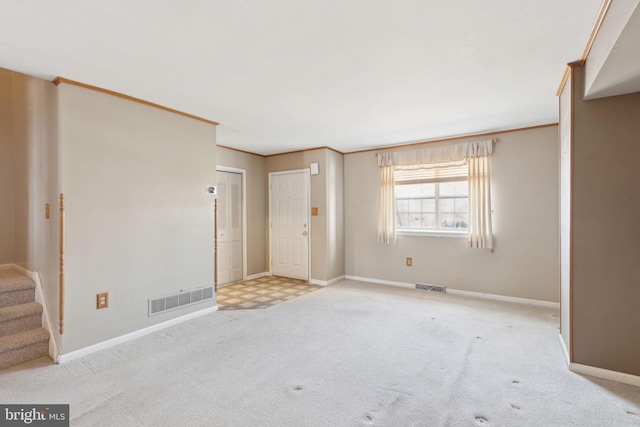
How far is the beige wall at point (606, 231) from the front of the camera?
7.65 feet

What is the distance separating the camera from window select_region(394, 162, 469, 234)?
476 cm

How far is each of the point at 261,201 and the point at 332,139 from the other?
2.05 m

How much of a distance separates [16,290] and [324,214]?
3.91m

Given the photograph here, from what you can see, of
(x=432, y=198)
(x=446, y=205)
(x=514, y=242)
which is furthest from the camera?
(x=432, y=198)

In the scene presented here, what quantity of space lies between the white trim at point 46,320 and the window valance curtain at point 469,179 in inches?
170

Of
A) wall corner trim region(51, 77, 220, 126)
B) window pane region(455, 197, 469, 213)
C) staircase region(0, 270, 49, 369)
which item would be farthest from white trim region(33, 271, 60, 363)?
window pane region(455, 197, 469, 213)

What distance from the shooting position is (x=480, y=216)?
4.44 meters

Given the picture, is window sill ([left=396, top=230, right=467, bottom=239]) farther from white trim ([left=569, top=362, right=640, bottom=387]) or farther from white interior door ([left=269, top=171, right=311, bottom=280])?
white trim ([left=569, top=362, right=640, bottom=387])

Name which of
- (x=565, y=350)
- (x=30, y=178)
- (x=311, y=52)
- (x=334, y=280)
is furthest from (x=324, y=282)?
(x=30, y=178)

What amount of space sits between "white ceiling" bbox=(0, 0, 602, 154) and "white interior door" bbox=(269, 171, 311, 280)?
2.20 metres

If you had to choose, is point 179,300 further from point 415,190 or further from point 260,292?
point 415,190

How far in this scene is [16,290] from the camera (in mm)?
2951

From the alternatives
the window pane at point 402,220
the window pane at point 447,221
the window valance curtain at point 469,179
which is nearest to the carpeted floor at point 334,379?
the window valance curtain at point 469,179

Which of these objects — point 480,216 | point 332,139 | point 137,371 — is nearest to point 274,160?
point 332,139
